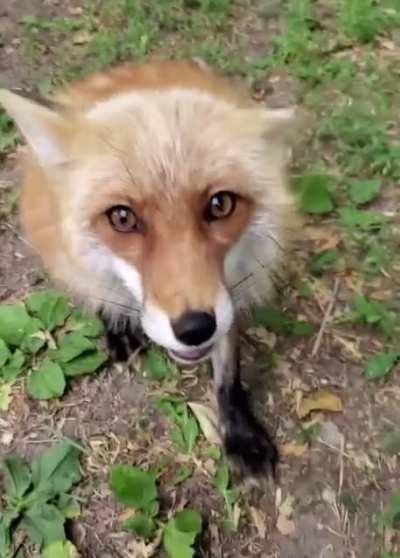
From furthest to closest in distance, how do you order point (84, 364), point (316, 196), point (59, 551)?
point (316, 196) → point (84, 364) → point (59, 551)

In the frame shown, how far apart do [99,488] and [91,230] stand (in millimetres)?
998

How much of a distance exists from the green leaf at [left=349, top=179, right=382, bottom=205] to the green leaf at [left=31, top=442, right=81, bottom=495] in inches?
57.9

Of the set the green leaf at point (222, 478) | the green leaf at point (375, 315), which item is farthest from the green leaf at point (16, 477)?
the green leaf at point (375, 315)

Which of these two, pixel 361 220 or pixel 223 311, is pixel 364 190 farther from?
pixel 223 311

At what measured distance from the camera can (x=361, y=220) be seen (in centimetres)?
368

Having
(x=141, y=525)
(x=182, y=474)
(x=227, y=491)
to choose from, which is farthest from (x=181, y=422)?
(x=141, y=525)

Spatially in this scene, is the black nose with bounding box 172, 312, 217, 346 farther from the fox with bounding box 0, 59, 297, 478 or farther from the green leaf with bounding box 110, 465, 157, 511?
the green leaf with bounding box 110, 465, 157, 511

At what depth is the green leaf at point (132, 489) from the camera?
297 centimetres

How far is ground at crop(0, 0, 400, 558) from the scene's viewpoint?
→ 3025 mm

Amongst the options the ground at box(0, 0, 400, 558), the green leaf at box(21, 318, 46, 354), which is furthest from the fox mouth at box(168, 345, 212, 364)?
the green leaf at box(21, 318, 46, 354)

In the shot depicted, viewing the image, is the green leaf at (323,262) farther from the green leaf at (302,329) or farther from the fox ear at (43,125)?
the fox ear at (43,125)

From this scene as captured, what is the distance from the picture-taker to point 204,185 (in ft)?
7.80

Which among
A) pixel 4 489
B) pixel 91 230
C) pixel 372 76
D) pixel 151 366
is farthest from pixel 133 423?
pixel 372 76

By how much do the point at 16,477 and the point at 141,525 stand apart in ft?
1.44
